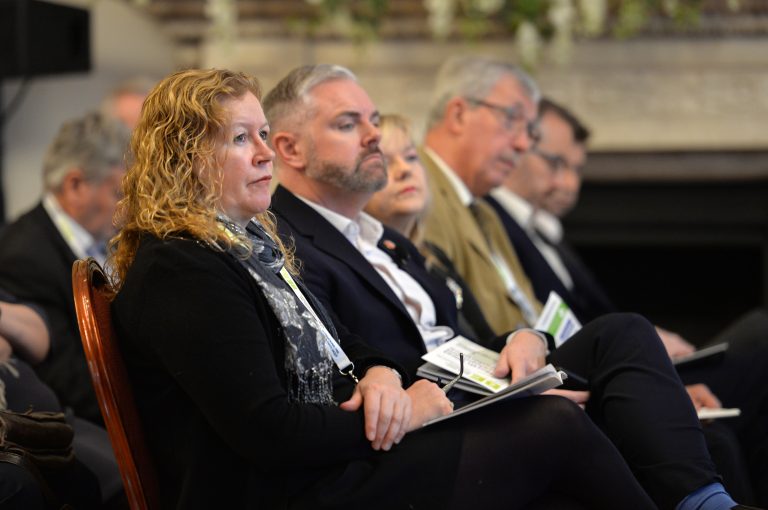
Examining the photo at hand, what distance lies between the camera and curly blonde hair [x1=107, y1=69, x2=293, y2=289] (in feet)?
5.91

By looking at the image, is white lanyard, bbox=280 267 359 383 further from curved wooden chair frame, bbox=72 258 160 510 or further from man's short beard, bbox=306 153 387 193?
man's short beard, bbox=306 153 387 193

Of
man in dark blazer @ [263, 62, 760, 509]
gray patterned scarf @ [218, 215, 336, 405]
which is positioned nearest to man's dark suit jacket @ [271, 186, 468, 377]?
man in dark blazer @ [263, 62, 760, 509]

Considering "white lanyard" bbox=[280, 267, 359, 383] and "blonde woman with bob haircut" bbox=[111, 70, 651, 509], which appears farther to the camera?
"white lanyard" bbox=[280, 267, 359, 383]

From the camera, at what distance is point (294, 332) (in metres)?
1.82

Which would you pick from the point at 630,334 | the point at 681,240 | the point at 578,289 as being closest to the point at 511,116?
the point at 578,289

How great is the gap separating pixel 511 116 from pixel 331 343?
6.19 feet

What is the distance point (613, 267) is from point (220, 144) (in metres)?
4.74

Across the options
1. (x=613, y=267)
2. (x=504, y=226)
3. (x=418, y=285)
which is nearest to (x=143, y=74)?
(x=504, y=226)

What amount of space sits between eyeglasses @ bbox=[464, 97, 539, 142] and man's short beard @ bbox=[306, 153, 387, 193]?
1269mm

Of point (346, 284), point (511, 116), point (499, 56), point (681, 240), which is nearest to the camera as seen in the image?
point (346, 284)

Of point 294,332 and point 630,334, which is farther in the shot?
point 630,334

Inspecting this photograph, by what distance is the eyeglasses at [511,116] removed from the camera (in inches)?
143

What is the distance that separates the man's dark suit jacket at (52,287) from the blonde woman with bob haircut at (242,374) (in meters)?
0.94

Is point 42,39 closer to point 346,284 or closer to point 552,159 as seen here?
point 552,159
